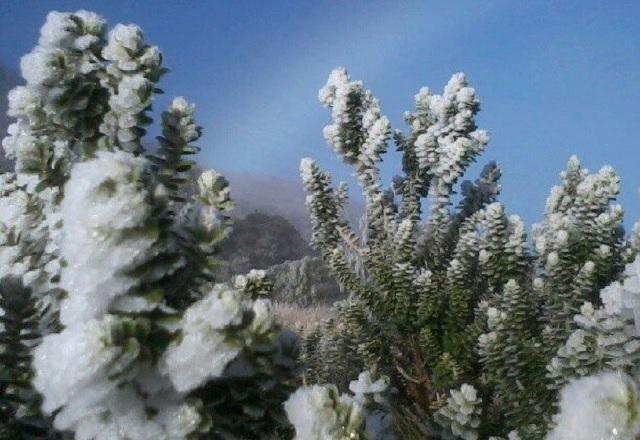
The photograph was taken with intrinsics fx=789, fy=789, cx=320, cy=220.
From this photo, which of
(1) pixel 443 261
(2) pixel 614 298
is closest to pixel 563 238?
(1) pixel 443 261

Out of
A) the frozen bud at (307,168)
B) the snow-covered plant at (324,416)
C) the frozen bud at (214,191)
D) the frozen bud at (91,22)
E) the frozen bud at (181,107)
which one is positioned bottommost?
the snow-covered plant at (324,416)

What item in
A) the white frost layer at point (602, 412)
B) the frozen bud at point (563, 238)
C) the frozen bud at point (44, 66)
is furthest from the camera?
the frozen bud at point (563, 238)

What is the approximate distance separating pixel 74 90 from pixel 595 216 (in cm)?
239

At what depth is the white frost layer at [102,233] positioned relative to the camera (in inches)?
43.3

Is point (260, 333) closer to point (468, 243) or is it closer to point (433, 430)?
point (433, 430)

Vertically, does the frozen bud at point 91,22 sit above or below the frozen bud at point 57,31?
above

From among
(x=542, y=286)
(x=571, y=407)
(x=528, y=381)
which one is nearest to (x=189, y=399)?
(x=571, y=407)

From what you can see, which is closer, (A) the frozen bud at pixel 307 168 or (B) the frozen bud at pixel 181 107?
(B) the frozen bud at pixel 181 107

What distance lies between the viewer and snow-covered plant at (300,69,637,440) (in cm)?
292

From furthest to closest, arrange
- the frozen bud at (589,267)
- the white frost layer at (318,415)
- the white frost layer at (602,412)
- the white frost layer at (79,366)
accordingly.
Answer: the frozen bud at (589,267) → the white frost layer at (318,415) → the white frost layer at (79,366) → the white frost layer at (602,412)

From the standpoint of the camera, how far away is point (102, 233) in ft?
3.61

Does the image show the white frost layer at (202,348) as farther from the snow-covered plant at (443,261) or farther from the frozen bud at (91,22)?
the snow-covered plant at (443,261)

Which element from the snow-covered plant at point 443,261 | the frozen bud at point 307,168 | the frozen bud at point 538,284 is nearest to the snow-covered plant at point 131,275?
the snow-covered plant at point 443,261

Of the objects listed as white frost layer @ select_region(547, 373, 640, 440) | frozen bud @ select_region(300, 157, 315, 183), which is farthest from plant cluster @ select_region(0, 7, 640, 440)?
frozen bud @ select_region(300, 157, 315, 183)
